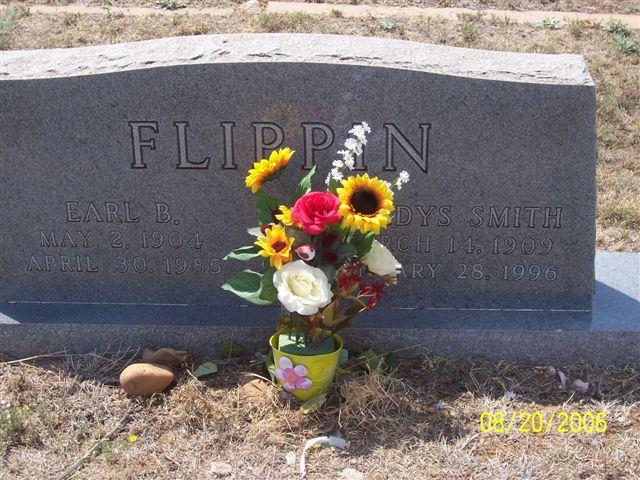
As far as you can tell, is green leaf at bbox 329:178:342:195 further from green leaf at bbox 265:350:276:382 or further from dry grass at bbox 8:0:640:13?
dry grass at bbox 8:0:640:13

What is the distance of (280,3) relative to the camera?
7.99 meters

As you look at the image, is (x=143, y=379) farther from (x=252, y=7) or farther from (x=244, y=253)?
(x=252, y=7)

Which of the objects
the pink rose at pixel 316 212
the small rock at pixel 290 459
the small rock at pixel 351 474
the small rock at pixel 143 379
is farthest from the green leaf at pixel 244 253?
the small rock at pixel 351 474

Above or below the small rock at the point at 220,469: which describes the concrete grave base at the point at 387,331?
above

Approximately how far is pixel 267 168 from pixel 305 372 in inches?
32.9

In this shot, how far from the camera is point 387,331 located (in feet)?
12.1

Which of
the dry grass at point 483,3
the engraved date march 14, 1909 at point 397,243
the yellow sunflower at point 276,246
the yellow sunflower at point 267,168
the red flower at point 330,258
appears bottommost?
the engraved date march 14, 1909 at point 397,243

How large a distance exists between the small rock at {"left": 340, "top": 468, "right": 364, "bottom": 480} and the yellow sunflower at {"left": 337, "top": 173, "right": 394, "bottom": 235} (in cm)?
88

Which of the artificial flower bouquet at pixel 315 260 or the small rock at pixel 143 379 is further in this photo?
the small rock at pixel 143 379

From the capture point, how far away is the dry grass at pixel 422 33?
6.94m

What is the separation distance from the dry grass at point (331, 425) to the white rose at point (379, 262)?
0.43 metres

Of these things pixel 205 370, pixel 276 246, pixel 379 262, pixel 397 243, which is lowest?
pixel 205 370

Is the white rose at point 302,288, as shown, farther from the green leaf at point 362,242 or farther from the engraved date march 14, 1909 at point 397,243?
the engraved date march 14, 1909 at point 397,243
